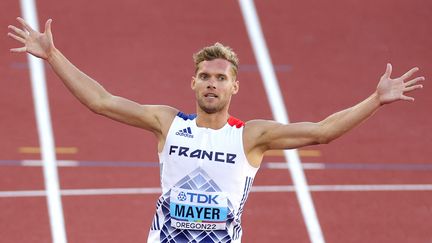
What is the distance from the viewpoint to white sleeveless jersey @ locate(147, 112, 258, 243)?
21.6ft

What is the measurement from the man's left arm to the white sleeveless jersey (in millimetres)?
136

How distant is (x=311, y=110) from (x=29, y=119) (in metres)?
2.75

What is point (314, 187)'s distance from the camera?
10836 mm

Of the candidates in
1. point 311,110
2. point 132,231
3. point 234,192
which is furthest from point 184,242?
point 311,110

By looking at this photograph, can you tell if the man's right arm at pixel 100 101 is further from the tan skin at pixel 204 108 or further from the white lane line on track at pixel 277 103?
the white lane line on track at pixel 277 103

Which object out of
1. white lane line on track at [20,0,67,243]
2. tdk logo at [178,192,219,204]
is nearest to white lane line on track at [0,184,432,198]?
white lane line on track at [20,0,67,243]

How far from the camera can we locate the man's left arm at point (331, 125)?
6.33 metres

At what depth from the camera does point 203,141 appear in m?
6.61

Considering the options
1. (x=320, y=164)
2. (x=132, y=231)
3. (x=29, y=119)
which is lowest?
(x=132, y=231)

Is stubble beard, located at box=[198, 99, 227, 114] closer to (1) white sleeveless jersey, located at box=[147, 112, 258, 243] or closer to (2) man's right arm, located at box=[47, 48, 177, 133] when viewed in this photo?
(1) white sleeveless jersey, located at box=[147, 112, 258, 243]

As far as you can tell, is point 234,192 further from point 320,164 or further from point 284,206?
point 320,164

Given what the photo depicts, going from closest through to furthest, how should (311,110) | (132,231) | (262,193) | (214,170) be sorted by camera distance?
(214,170), (132,231), (262,193), (311,110)

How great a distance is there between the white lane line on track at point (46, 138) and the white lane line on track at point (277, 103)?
78.9 inches

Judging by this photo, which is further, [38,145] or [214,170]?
[38,145]
